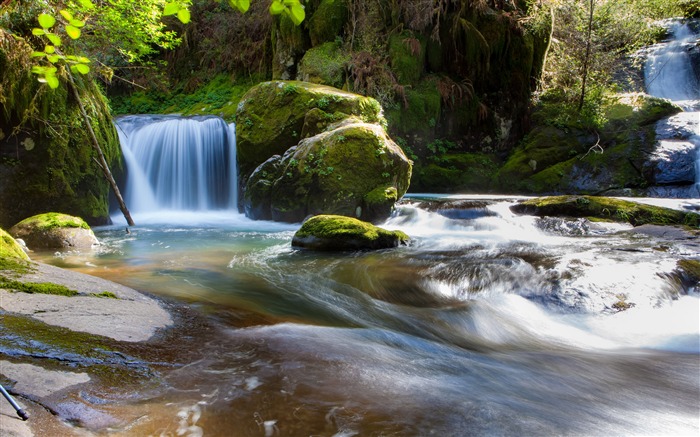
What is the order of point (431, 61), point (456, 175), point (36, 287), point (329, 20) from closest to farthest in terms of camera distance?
point (36, 287)
point (456, 175)
point (329, 20)
point (431, 61)

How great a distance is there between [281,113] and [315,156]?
2.32 metres

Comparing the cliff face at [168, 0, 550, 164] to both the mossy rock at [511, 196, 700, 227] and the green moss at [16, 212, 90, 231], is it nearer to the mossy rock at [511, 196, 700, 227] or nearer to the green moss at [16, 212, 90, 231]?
the mossy rock at [511, 196, 700, 227]

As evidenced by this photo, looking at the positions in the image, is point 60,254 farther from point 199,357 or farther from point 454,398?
point 454,398

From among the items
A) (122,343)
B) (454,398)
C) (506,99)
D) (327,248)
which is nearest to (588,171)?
(506,99)

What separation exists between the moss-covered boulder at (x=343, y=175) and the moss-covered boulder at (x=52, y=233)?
4067mm

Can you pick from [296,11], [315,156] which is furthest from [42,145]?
[296,11]

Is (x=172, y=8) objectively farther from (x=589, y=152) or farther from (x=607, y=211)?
(x=589, y=152)

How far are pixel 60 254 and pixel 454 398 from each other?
6213mm

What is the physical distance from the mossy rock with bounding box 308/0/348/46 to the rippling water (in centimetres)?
1019

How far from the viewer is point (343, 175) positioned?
9.35m

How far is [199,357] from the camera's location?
247 centimetres

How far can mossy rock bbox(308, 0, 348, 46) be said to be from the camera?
15.2 meters

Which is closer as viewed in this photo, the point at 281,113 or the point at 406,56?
the point at 281,113

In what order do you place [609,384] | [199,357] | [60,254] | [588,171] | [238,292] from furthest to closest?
[588,171] < [60,254] < [238,292] < [609,384] < [199,357]
